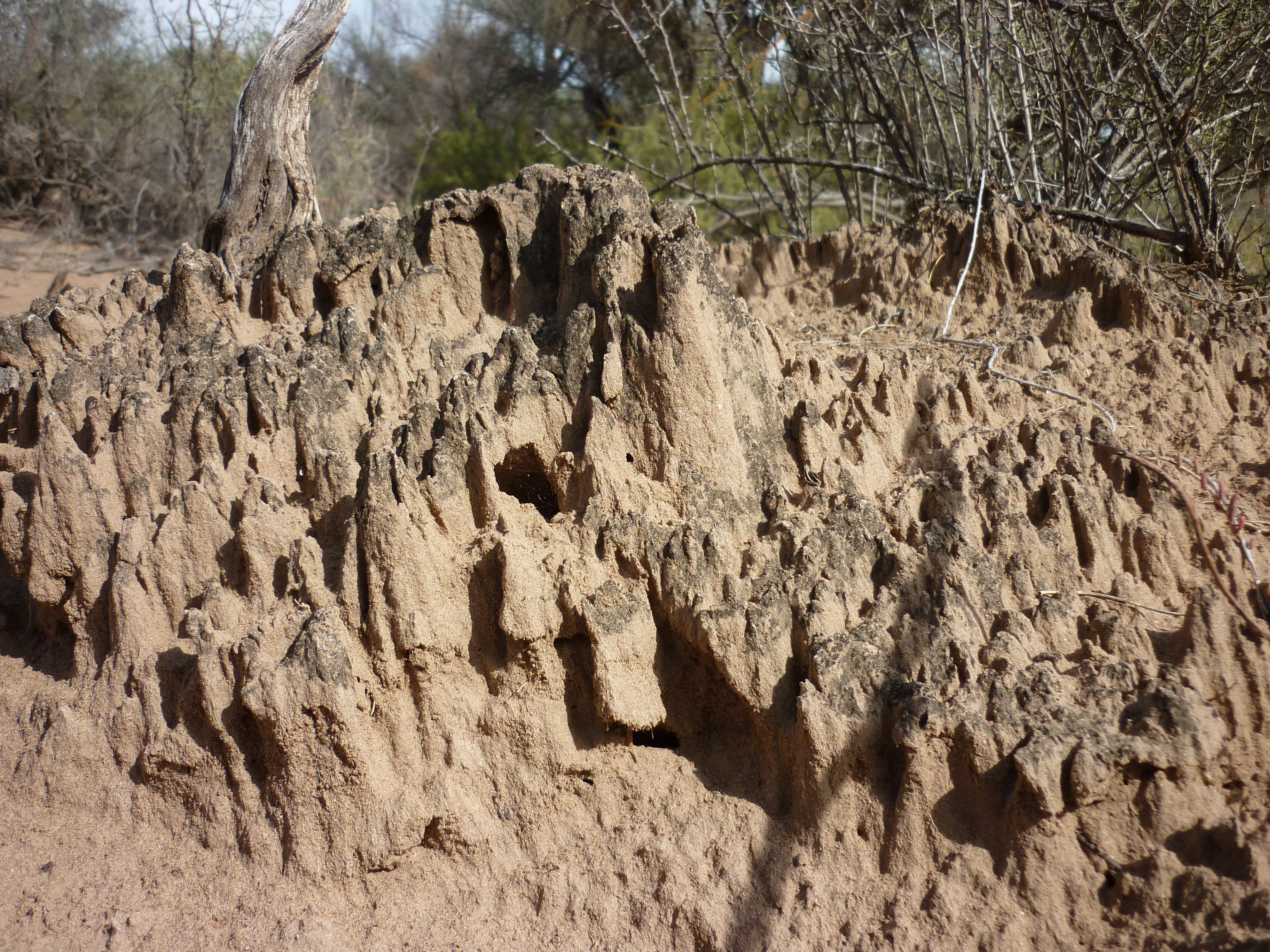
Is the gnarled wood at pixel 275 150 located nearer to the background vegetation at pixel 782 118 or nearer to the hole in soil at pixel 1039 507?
the background vegetation at pixel 782 118

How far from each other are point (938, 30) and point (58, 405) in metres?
4.82

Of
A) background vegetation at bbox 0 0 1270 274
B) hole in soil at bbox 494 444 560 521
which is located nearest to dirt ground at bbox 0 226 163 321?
background vegetation at bbox 0 0 1270 274

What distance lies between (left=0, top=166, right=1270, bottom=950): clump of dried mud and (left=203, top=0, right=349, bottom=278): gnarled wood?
4.95 ft

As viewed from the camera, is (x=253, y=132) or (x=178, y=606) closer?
(x=178, y=606)

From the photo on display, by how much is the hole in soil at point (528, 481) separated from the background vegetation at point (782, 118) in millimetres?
2411

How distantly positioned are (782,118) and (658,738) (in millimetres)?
5474

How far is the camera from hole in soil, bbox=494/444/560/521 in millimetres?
2912

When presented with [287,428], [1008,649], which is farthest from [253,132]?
[1008,649]

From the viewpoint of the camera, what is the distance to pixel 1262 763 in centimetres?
208

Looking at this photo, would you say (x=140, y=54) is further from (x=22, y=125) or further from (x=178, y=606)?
(x=178, y=606)

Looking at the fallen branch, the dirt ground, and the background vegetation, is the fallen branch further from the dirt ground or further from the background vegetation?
the dirt ground

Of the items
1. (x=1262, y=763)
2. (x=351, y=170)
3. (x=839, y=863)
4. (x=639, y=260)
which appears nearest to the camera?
(x=1262, y=763)

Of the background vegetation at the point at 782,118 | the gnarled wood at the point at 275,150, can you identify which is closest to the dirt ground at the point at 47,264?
the background vegetation at the point at 782,118

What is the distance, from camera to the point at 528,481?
300 centimetres
